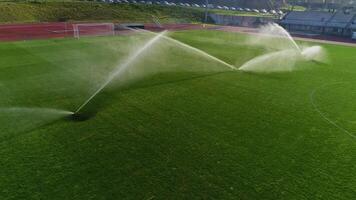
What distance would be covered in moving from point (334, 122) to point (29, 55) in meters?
18.0

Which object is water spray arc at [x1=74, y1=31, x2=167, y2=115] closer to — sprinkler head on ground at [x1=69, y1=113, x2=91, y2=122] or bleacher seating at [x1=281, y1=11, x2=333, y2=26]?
sprinkler head on ground at [x1=69, y1=113, x2=91, y2=122]

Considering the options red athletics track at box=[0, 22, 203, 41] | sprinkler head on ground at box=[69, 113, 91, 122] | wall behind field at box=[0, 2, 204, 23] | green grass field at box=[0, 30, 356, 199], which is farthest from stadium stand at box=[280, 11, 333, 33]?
sprinkler head on ground at box=[69, 113, 91, 122]

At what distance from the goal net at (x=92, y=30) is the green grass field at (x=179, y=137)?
1632 centimetres

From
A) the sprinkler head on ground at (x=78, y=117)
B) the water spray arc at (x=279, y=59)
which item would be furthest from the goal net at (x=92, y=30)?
the sprinkler head on ground at (x=78, y=117)

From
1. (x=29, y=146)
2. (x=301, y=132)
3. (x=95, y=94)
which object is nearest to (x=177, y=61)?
(x=95, y=94)

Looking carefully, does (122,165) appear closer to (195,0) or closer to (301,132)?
(301,132)

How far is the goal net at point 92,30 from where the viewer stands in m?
32.9

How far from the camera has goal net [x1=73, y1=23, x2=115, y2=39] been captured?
32906mm

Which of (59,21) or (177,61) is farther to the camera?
(59,21)

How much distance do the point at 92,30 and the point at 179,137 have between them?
29535mm

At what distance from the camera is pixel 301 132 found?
32.1ft

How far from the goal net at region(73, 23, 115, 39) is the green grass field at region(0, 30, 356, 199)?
53.5 ft

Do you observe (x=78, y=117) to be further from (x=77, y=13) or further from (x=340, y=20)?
(x=340, y=20)

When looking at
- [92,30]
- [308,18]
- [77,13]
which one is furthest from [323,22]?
[77,13]
